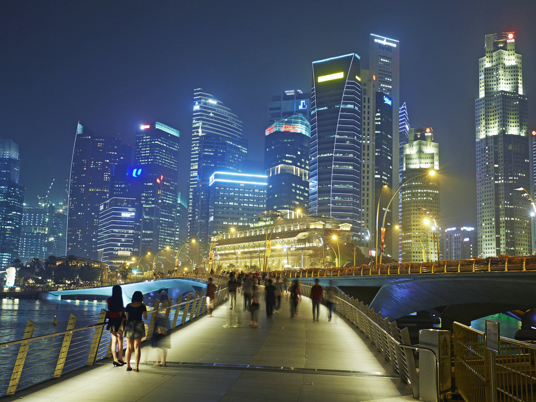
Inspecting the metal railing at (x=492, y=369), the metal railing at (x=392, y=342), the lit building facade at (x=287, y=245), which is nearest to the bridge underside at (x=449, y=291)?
the metal railing at (x=392, y=342)

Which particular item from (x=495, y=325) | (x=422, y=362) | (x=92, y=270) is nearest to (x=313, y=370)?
(x=422, y=362)

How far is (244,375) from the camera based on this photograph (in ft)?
35.3

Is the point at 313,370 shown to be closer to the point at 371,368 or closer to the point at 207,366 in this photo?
the point at 371,368

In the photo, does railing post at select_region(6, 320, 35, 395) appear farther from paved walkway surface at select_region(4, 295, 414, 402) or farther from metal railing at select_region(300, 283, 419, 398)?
metal railing at select_region(300, 283, 419, 398)

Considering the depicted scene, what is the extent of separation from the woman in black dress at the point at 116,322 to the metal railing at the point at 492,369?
23.5 ft

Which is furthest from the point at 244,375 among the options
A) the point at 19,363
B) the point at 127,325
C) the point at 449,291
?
the point at 449,291

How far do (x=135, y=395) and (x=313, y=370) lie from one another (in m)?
4.40

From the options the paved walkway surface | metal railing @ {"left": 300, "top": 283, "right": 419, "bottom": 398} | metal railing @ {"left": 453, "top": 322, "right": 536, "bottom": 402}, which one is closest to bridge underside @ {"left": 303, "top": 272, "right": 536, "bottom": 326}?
metal railing @ {"left": 300, "top": 283, "right": 419, "bottom": 398}

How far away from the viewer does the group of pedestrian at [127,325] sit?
36.3ft

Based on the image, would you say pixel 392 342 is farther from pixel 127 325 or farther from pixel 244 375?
pixel 127 325

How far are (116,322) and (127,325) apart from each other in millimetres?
274

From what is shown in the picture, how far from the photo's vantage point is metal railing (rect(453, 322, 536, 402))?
5.82 meters

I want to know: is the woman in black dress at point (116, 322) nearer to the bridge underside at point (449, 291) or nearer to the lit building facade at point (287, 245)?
the bridge underside at point (449, 291)

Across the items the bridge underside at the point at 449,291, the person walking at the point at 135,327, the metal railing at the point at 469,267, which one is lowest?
the bridge underside at the point at 449,291
